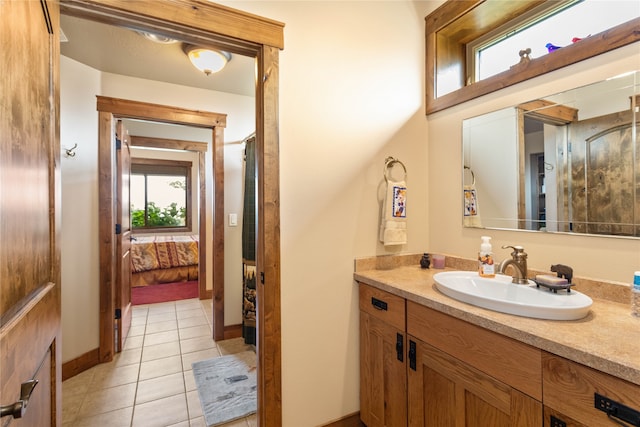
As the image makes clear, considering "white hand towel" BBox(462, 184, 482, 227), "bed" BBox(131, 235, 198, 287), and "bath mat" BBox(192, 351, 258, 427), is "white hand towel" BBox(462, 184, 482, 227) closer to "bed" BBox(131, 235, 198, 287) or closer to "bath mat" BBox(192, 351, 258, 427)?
"bath mat" BBox(192, 351, 258, 427)

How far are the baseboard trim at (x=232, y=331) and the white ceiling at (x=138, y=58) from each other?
2371 millimetres

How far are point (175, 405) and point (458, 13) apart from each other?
300cm

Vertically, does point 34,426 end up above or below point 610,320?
below

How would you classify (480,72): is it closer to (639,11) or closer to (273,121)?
(639,11)

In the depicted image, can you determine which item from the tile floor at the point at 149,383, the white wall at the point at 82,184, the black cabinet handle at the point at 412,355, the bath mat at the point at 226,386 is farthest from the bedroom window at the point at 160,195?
the black cabinet handle at the point at 412,355

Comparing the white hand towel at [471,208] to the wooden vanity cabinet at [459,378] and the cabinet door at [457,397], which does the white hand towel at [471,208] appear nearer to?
the wooden vanity cabinet at [459,378]

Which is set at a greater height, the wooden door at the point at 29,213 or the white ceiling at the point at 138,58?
the white ceiling at the point at 138,58

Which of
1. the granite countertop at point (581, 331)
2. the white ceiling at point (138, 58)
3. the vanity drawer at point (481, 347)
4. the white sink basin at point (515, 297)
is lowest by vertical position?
the vanity drawer at point (481, 347)

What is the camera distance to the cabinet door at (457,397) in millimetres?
928

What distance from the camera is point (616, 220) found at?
119 centimetres

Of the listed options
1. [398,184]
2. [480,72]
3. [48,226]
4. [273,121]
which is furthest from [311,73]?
[48,226]

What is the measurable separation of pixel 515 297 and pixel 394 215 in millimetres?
708

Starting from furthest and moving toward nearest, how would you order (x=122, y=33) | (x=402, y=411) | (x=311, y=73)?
1. (x=122, y=33)
2. (x=311, y=73)
3. (x=402, y=411)

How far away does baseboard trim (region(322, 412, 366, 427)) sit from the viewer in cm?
163
